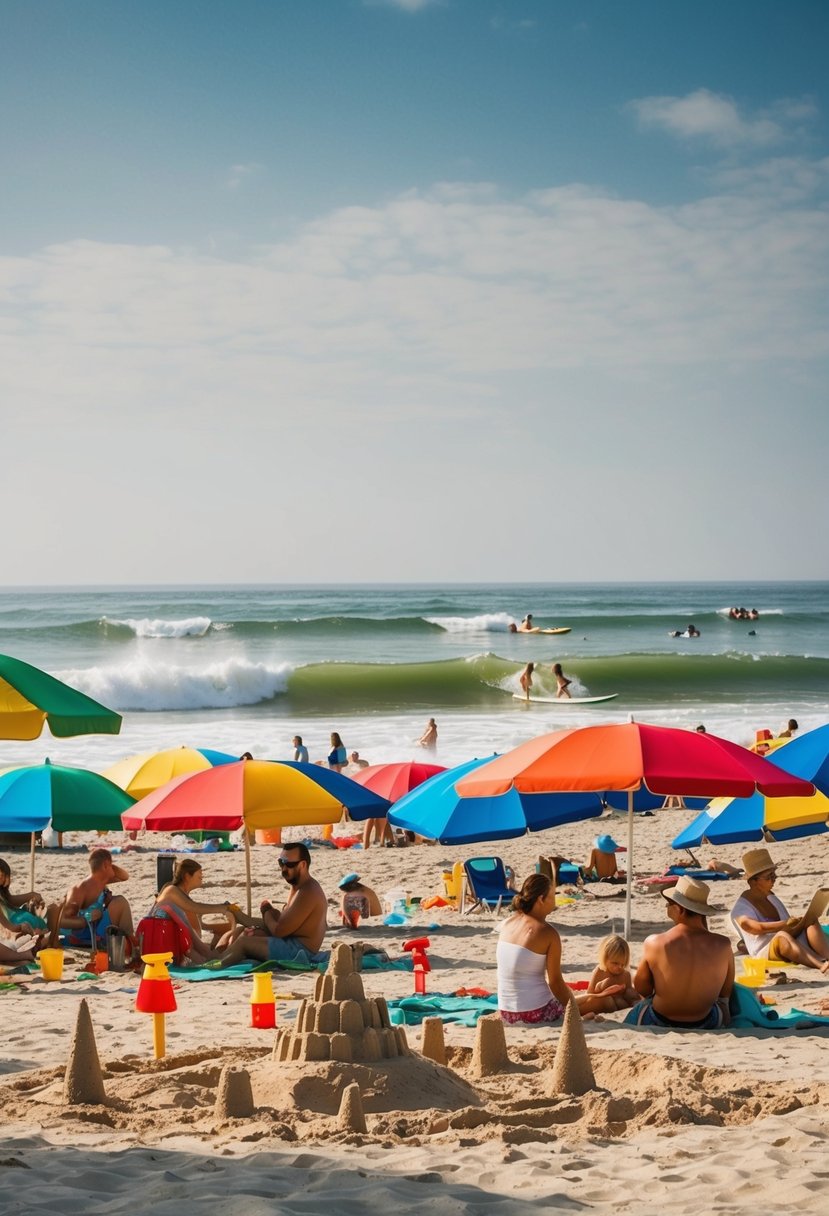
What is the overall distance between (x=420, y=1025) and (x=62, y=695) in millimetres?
3017

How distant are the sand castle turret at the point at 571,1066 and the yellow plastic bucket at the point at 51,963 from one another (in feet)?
15.7

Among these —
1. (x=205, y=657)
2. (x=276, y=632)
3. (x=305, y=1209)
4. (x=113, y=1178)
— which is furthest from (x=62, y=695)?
(x=276, y=632)

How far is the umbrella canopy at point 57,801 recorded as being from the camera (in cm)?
1037

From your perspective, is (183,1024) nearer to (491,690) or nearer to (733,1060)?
(733,1060)

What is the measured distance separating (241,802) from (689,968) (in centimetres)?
374

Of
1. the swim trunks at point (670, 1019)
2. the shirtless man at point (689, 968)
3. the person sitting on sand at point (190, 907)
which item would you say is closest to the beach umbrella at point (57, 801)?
the person sitting on sand at point (190, 907)

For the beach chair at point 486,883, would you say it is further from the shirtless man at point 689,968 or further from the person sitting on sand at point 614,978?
the shirtless man at point 689,968

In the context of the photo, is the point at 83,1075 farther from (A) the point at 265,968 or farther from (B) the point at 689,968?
(A) the point at 265,968

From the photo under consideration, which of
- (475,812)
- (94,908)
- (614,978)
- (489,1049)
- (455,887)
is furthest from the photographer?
(455,887)

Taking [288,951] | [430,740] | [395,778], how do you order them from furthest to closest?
[430,740] < [395,778] < [288,951]

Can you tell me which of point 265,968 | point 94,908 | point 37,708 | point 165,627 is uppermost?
point 165,627

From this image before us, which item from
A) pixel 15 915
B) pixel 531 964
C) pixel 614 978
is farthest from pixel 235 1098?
pixel 15 915

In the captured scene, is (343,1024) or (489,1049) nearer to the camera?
(343,1024)

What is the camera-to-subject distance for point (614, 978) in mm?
7816
